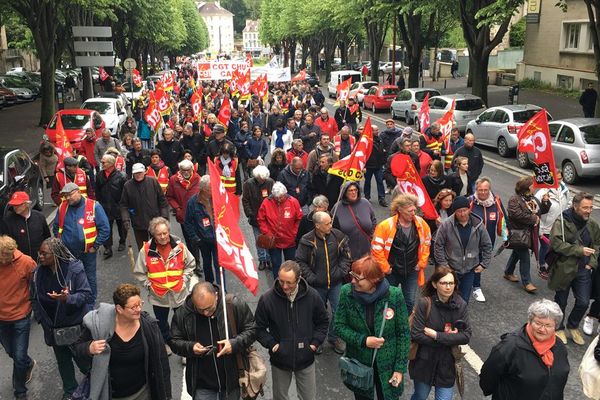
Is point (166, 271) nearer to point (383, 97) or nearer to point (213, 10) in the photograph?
point (383, 97)

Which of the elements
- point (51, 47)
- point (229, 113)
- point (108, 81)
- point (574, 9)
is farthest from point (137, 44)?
point (229, 113)

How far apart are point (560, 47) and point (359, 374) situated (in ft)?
103

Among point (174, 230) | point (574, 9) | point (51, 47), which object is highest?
point (574, 9)

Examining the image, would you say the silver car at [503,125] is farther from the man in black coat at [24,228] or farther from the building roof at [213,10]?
the building roof at [213,10]

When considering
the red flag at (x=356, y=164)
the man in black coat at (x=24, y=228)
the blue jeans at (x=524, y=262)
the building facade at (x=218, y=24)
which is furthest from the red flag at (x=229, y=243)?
the building facade at (x=218, y=24)

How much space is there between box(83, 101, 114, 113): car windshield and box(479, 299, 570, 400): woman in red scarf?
20520mm

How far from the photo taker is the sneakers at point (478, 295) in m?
7.51

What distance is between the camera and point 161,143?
11.2 meters

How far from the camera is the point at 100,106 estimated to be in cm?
2255

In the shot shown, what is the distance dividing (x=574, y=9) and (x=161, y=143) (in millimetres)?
26097

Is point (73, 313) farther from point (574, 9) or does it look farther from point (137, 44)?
point (137, 44)

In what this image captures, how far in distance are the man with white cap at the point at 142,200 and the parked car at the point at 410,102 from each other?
17.8 metres

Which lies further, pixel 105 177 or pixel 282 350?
pixel 105 177

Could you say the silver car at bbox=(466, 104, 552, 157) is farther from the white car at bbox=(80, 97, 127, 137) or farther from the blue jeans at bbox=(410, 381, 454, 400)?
the blue jeans at bbox=(410, 381, 454, 400)
